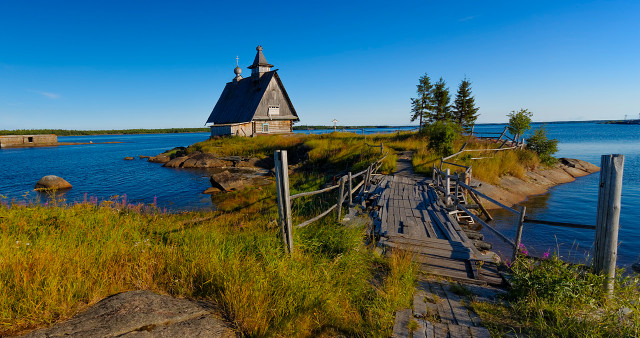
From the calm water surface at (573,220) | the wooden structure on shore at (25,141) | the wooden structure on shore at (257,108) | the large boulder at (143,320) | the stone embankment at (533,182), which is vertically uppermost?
the wooden structure on shore at (257,108)

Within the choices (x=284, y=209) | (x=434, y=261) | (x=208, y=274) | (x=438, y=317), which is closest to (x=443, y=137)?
(x=434, y=261)

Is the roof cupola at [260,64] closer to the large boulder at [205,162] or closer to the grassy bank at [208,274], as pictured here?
the large boulder at [205,162]

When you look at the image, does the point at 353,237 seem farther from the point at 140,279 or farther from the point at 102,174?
the point at 102,174

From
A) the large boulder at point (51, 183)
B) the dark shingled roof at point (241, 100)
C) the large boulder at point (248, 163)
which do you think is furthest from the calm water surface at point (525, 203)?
the dark shingled roof at point (241, 100)

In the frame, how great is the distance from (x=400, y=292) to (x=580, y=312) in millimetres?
2481

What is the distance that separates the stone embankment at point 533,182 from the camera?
1572 centimetres

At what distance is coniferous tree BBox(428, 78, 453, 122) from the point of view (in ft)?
144

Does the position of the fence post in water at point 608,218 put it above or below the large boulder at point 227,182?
above

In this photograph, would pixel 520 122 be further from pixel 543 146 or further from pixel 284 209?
pixel 284 209

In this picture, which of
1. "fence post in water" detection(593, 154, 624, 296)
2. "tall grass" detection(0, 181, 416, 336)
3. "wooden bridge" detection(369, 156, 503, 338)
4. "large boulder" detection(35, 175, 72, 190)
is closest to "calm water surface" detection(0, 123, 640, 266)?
"large boulder" detection(35, 175, 72, 190)

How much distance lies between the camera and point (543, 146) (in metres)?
24.6

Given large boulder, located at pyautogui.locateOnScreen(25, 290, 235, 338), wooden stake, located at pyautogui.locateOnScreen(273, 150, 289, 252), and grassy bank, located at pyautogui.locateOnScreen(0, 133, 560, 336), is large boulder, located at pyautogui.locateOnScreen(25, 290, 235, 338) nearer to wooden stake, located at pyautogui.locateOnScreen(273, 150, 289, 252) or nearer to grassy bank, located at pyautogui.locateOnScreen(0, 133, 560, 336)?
grassy bank, located at pyautogui.locateOnScreen(0, 133, 560, 336)

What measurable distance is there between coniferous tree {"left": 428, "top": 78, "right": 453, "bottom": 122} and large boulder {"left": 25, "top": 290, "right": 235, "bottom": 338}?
4591cm

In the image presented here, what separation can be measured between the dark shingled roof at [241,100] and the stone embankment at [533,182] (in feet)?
97.5
